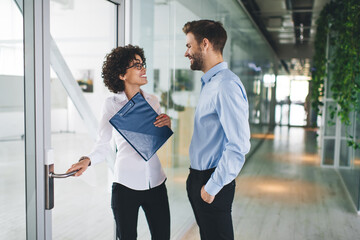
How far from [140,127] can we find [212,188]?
50 centimetres

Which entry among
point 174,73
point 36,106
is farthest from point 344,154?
point 36,106

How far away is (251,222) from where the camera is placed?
3.95 metres

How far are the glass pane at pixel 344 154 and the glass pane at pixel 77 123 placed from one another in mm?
4581

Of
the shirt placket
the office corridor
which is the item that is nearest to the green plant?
the office corridor

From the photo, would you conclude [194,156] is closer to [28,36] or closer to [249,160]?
[28,36]

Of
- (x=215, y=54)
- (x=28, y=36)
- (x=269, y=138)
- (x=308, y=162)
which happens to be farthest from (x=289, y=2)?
(x=28, y=36)

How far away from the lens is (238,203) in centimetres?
464

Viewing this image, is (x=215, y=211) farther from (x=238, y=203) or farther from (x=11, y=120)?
(x=238, y=203)

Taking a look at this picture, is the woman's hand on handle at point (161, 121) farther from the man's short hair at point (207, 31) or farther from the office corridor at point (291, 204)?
the office corridor at point (291, 204)

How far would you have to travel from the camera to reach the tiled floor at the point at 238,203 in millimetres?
1630

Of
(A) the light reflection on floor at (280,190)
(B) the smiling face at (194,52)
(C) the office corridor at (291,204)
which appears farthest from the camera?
(A) the light reflection on floor at (280,190)

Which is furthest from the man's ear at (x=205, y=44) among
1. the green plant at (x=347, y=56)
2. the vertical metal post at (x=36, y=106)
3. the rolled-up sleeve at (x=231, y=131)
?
the green plant at (x=347, y=56)

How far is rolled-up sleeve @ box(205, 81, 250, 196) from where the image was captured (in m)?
1.61

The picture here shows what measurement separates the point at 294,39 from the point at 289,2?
5.51 metres
